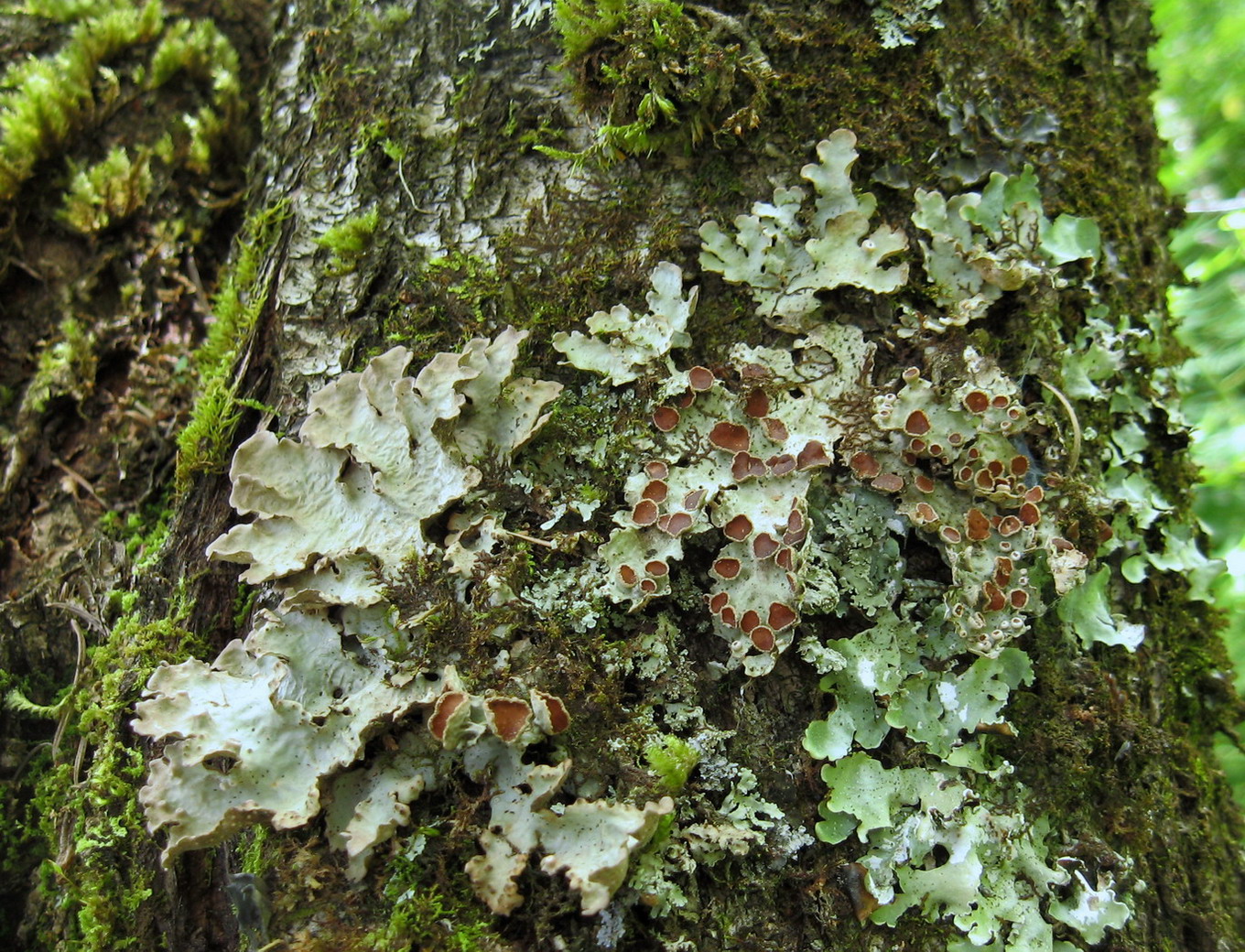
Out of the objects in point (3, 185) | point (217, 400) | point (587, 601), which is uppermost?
point (3, 185)

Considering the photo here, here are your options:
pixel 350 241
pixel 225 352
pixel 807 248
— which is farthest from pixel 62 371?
pixel 807 248

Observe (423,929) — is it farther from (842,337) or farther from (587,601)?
(842,337)

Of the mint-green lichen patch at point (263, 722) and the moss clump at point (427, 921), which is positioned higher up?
the mint-green lichen patch at point (263, 722)

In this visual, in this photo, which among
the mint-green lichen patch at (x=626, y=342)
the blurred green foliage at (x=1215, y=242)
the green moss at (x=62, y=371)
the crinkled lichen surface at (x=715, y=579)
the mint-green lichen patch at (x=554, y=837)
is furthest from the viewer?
the blurred green foliage at (x=1215, y=242)

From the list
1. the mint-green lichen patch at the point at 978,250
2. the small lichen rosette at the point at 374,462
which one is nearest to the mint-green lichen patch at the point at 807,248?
the mint-green lichen patch at the point at 978,250

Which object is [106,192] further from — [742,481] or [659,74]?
[742,481]

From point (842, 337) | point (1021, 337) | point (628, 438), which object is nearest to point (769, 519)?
point (628, 438)

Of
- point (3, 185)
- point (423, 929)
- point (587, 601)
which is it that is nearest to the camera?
point (423, 929)

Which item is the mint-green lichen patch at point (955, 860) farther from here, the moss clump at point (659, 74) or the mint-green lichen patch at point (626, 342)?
the moss clump at point (659, 74)
